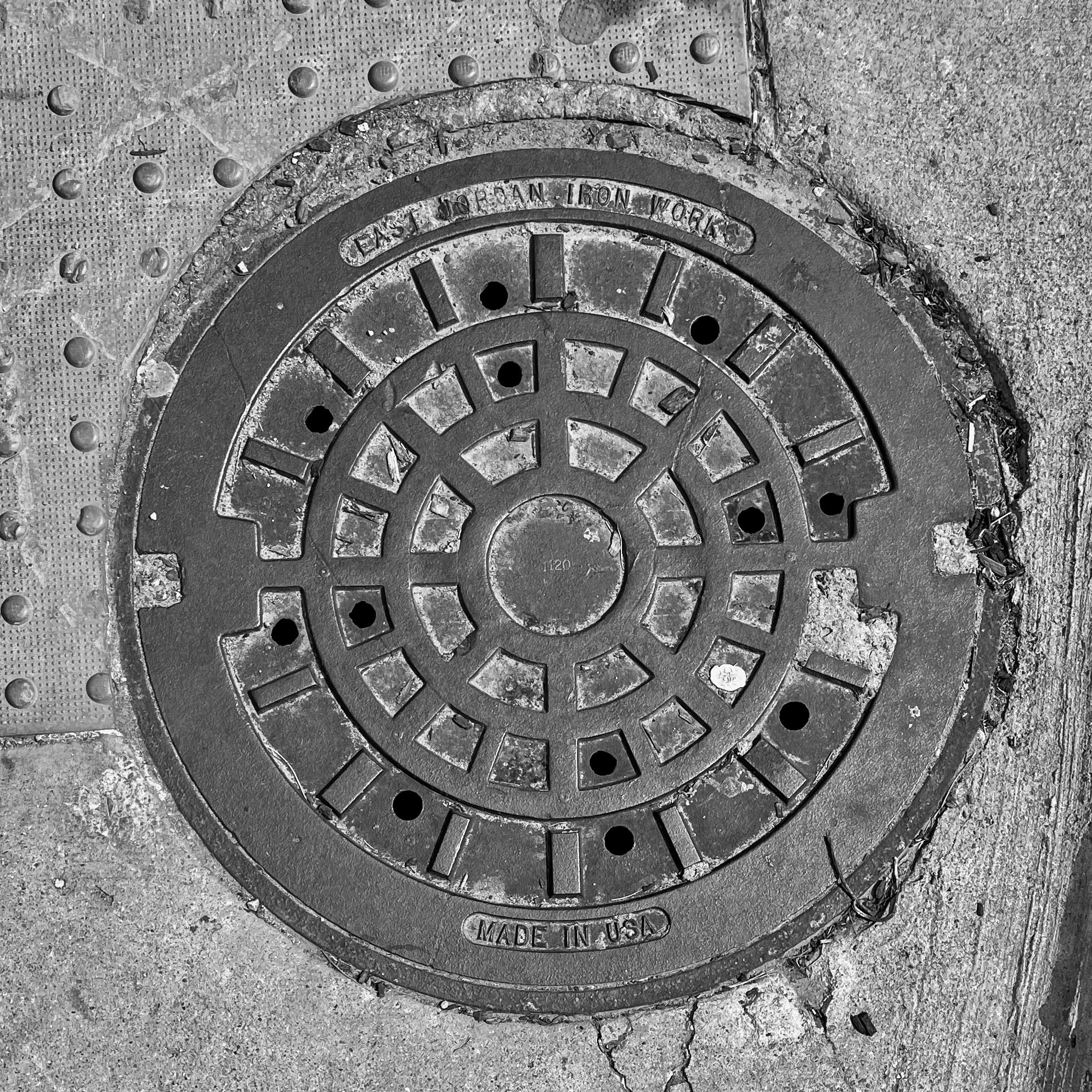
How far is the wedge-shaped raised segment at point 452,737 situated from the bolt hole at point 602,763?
367 mm

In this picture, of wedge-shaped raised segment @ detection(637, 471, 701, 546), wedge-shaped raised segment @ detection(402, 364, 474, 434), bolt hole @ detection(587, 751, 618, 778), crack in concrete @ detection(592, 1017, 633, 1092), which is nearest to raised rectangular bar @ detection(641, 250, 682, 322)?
wedge-shaped raised segment @ detection(637, 471, 701, 546)

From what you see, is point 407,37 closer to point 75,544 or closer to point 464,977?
point 75,544

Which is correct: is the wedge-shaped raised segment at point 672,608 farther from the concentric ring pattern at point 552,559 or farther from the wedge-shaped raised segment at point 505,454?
the wedge-shaped raised segment at point 505,454

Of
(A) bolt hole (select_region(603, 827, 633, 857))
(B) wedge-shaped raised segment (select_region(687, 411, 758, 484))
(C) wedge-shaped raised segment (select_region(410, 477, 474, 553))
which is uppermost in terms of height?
(B) wedge-shaped raised segment (select_region(687, 411, 758, 484))

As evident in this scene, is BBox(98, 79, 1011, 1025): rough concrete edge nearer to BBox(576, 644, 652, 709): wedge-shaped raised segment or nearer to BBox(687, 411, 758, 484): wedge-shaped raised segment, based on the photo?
BBox(687, 411, 758, 484): wedge-shaped raised segment

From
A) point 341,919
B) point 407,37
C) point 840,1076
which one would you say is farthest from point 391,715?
point 407,37

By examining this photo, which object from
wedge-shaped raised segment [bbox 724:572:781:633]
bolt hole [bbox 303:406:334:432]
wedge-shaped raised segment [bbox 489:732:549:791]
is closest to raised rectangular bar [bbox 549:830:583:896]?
wedge-shaped raised segment [bbox 489:732:549:791]

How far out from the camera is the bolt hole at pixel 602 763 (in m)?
2.91

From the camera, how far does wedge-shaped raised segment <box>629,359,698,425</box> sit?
2.89 m

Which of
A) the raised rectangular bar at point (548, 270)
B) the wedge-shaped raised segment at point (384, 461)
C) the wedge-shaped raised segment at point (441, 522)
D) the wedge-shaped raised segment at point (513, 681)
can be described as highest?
the raised rectangular bar at point (548, 270)


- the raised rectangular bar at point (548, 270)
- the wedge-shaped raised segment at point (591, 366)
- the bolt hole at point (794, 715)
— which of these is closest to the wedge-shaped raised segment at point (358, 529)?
the wedge-shaped raised segment at point (591, 366)

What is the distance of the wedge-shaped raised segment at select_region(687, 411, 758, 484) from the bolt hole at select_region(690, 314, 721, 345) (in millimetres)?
246

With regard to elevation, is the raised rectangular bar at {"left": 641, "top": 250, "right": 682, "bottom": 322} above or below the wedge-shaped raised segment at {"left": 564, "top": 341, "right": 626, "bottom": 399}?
above

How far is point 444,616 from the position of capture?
2.91m
